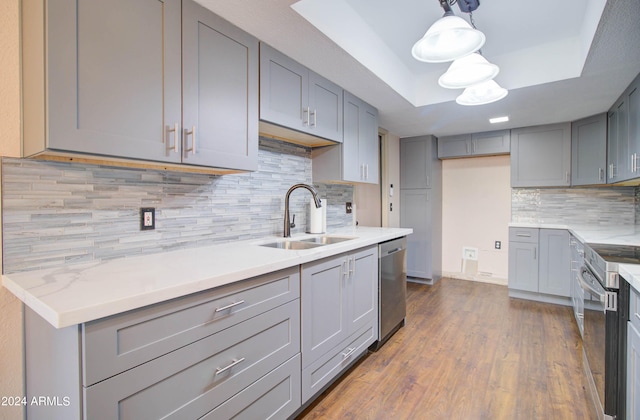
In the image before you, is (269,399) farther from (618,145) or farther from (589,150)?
(589,150)

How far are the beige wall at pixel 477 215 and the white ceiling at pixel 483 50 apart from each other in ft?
4.43

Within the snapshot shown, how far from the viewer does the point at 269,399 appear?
4.58ft

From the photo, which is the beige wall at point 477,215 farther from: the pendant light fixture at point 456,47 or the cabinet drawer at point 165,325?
the cabinet drawer at point 165,325

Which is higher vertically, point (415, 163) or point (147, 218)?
point (415, 163)

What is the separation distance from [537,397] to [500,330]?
1.01m

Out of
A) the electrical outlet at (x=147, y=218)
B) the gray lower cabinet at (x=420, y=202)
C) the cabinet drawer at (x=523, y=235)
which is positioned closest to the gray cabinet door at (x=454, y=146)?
the gray lower cabinet at (x=420, y=202)

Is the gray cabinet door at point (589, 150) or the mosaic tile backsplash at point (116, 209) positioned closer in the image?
the mosaic tile backsplash at point (116, 209)

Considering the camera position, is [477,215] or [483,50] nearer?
[483,50]

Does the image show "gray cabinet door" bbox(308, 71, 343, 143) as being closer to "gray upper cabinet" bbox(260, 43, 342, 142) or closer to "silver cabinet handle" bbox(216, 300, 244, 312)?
"gray upper cabinet" bbox(260, 43, 342, 142)

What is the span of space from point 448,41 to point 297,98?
934 mm

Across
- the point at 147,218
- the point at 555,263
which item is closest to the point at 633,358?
the point at 147,218

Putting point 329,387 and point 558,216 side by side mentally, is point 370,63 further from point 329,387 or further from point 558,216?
point 558,216

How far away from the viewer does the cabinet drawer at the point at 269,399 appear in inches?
47.7

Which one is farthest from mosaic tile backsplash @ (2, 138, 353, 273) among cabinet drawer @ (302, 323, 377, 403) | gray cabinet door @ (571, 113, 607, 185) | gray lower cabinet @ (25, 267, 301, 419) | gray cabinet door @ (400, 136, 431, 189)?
gray cabinet door @ (571, 113, 607, 185)
